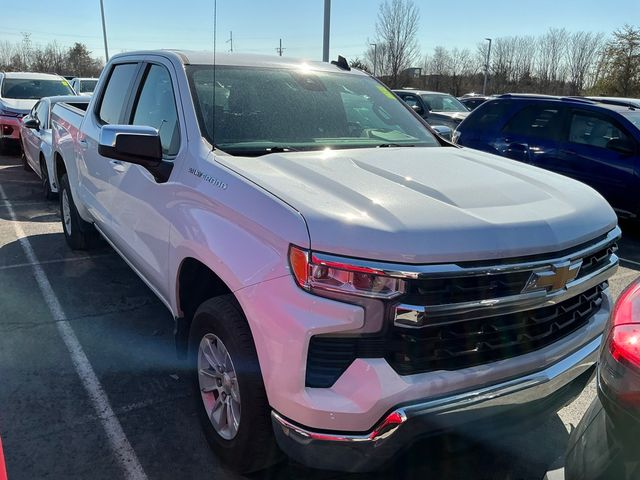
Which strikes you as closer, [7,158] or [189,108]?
[189,108]

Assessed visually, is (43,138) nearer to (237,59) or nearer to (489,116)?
(237,59)

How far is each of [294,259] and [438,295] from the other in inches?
21.0

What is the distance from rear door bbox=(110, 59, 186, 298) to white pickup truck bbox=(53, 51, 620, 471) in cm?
3

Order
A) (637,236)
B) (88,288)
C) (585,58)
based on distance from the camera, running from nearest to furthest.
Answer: (88,288) < (637,236) < (585,58)

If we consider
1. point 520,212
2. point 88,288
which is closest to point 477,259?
point 520,212

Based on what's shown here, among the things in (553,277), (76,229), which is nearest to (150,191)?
(553,277)

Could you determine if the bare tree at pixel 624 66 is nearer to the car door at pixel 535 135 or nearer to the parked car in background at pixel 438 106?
the parked car in background at pixel 438 106

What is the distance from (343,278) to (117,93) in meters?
3.08

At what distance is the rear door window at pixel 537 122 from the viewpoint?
25.8 ft

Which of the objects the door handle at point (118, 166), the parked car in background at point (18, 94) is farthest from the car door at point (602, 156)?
the parked car in background at point (18, 94)

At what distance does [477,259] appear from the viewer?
2.02 metres

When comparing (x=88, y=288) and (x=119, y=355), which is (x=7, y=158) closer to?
(x=88, y=288)

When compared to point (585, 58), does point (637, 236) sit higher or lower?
lower

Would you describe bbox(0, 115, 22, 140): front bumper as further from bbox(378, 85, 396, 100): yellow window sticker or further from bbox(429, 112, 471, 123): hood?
bbox(378, 85, 396, 100): yellow window sticker
